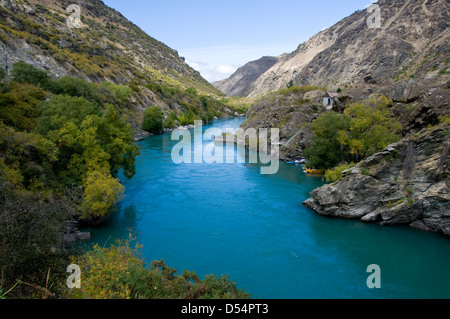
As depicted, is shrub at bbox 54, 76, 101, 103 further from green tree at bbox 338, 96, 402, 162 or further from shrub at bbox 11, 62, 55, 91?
green tree at bbox 338, 96, 402, 162

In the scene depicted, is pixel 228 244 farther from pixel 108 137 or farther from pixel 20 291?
pixel 108 137

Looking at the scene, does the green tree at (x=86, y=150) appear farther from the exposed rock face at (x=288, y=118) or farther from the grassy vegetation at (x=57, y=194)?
the exposed rock face at (x=288, y=118)

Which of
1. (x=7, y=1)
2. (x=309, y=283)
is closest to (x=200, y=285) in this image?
(x=309, y=283)

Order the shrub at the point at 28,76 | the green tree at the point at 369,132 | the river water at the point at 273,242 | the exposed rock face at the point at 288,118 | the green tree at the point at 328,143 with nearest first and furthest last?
the river water at the point at 273,242, the green tree at the point at 369,132, the green tree at the point at 328,143, the shrub at the point at 28,76, the exposed rock face at the point at 288,118

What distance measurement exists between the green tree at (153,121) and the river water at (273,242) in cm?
3188

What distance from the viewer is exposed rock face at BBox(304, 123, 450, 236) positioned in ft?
62.8

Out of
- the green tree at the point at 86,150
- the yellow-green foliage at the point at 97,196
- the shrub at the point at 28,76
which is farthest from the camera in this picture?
the shrub at the point at 28,76

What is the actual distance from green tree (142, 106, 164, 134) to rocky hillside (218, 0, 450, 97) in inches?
1430

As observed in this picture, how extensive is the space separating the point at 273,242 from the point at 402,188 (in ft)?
33.5

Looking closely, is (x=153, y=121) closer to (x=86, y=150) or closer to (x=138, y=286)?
(x=86, y=150)

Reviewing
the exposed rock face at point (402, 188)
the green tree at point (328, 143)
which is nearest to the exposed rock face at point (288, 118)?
the green tree at point (328, 143)

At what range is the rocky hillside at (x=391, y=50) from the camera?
171 feet

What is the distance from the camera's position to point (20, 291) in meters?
8.26

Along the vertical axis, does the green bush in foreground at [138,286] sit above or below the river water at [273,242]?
above
